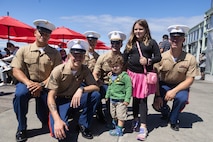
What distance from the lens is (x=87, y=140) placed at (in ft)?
9.90

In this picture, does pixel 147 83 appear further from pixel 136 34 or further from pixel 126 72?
pixel 136 34

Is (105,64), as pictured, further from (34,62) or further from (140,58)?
(34,62)

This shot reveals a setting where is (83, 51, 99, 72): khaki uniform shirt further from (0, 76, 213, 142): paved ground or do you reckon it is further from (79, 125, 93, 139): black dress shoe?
(79, 125, 93, 139): black dress shoe

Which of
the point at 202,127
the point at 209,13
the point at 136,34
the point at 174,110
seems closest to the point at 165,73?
the point at 174,110

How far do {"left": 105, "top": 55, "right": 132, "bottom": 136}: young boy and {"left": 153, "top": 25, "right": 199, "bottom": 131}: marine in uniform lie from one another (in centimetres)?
70

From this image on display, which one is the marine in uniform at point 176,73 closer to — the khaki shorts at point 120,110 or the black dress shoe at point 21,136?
the khaki shorts at point 120,110

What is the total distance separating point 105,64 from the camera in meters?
3.73

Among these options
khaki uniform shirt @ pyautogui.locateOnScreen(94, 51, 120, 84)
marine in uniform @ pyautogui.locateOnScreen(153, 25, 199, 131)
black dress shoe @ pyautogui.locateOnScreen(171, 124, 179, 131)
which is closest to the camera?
marine in uniform @ pyautogui.locateOnScreen(153, 25, 199, 131)

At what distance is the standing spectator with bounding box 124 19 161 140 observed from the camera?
315cm

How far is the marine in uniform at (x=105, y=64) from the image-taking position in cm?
350

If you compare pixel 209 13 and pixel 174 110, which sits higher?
pixel 209 13

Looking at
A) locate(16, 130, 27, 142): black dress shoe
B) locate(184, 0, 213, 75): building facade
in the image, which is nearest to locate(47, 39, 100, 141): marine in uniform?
locate(16, 130, 27, 142): black dress shoe

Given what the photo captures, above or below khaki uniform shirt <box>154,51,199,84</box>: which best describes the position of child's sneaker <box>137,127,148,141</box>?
below

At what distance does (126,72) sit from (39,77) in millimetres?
1304
